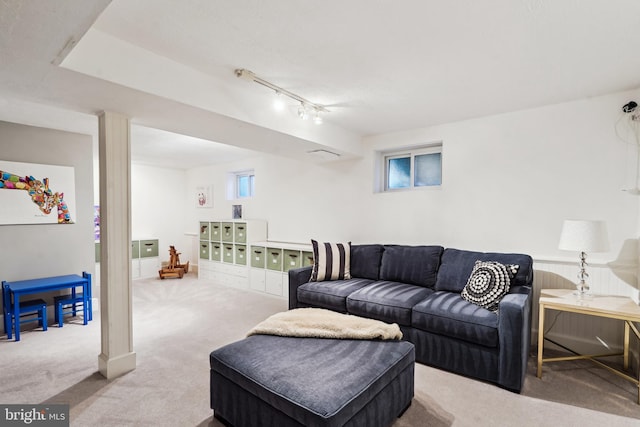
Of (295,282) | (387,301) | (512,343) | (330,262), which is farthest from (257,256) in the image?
(512,343)

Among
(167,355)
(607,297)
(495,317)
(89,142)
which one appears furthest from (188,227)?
(607,297)

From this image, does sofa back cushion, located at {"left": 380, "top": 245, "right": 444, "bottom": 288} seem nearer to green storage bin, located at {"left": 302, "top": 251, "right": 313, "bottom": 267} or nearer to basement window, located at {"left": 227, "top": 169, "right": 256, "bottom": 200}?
green storage bin, located at {"left": 302, "top": 251, "right": 313, "bottom": 267}

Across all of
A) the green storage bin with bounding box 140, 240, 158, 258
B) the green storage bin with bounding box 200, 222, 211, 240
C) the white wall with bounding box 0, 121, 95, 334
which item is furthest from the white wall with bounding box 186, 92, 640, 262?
the green storage bin with bounding box 140, 240, 158, 258

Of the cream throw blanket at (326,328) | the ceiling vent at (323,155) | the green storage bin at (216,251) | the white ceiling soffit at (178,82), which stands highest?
the white ceiling soffit at (178,82)

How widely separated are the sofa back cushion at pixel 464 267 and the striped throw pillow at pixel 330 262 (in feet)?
3.47

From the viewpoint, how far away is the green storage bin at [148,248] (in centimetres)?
599

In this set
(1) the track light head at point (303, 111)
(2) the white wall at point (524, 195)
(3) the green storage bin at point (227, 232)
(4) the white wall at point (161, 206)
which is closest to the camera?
(2) the white wall at point (524, 195)

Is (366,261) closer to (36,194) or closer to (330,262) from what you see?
(330,262)

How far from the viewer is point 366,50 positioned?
2.03 m

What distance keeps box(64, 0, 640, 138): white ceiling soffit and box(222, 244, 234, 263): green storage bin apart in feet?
10.3

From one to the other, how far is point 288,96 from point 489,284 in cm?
235

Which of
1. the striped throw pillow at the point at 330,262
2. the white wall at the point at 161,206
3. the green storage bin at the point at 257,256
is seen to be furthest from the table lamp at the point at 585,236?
the white wall at the point at 161,206

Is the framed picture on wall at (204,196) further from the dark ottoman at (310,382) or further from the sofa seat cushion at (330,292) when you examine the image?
the dark ottoman at (310,382)

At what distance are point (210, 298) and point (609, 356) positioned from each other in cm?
455
